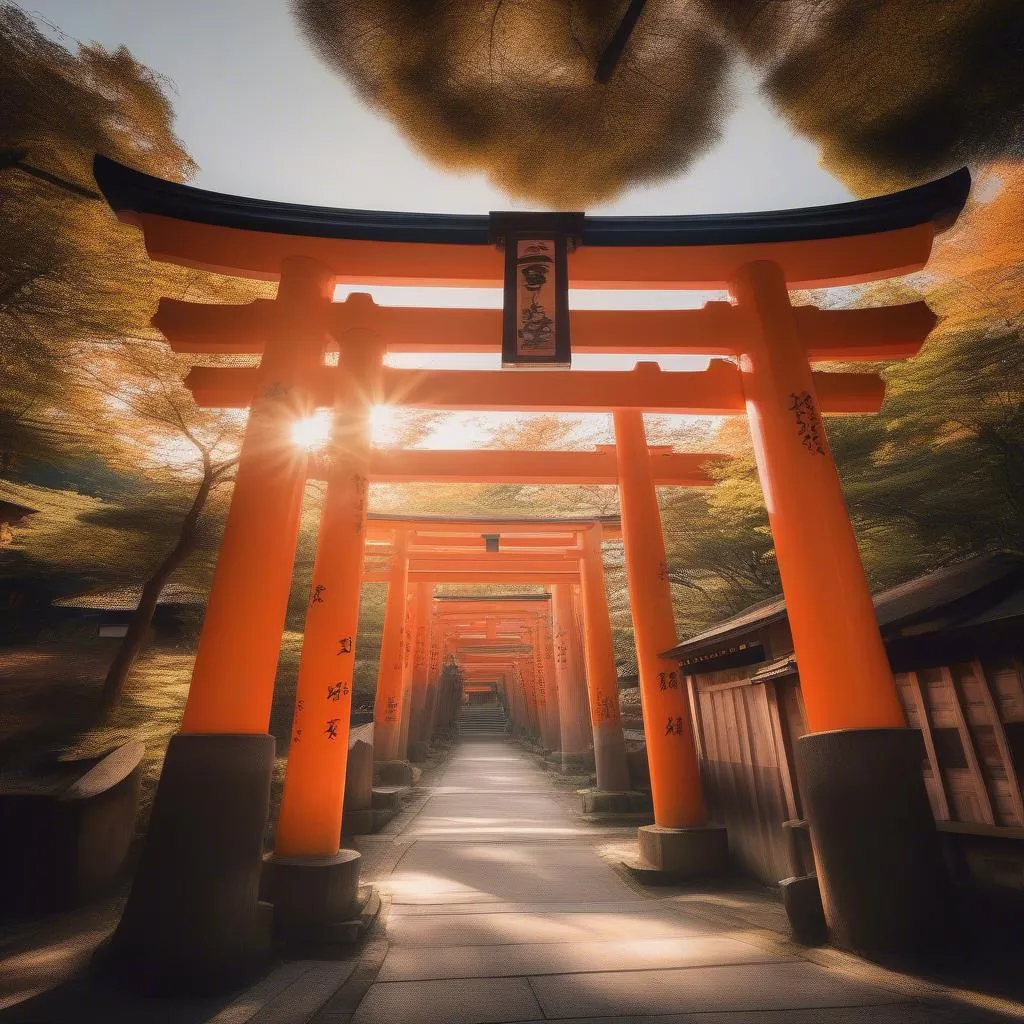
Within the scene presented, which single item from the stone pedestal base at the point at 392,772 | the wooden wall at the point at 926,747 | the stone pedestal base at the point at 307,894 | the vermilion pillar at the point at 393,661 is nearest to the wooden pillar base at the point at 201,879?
the stone pedestal base at the point at 307,894

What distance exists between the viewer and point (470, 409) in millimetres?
6809

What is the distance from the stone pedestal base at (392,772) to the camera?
1370 cm

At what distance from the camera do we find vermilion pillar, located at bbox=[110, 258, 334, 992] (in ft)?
11.2

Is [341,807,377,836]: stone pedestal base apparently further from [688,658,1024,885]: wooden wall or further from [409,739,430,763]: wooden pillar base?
[409,739,430,763]: wooden pillar base

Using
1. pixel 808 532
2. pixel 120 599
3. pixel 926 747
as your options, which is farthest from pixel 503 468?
pixel 120 599

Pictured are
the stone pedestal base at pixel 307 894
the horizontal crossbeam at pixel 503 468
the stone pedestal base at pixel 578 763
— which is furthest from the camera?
the stone pedestal base at pixel 578 763

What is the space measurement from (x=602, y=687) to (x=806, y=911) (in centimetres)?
819

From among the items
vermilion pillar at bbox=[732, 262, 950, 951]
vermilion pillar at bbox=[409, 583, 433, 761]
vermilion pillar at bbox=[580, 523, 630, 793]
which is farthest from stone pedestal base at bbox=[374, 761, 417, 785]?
vermilion pillar at bbox=[732, 262, 950, 951]

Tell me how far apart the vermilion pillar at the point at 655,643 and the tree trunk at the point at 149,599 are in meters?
→ 7.67

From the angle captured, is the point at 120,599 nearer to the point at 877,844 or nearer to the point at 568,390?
the point at 568,390

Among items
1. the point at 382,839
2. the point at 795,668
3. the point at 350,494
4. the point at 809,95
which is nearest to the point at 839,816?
the point at 795,668

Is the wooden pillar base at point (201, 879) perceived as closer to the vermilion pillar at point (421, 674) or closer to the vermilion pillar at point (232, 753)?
the vermilion pillar at point (232, 753)

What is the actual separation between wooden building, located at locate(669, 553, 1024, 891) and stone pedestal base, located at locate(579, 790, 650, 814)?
4979 mm

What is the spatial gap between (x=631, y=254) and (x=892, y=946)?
6141 mm
